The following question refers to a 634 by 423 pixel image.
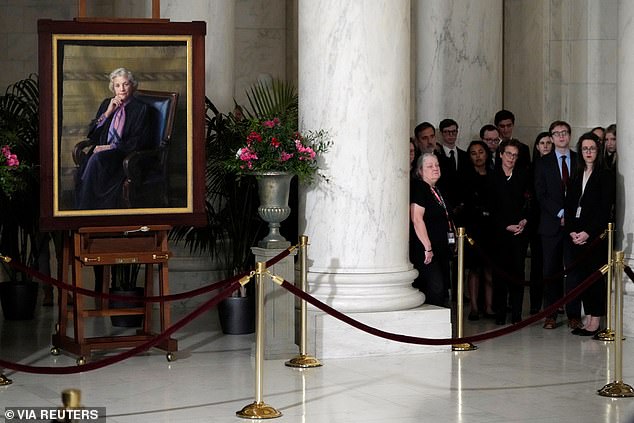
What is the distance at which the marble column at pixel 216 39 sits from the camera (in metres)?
13.4

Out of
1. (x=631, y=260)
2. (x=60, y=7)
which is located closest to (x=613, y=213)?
(x=631, y=260)

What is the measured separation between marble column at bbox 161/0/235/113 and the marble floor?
2.95 meters

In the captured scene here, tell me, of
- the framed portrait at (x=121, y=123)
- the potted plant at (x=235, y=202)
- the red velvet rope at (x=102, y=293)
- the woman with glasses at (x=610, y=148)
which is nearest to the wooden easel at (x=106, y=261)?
the framed portrait at (x=121, y=123)

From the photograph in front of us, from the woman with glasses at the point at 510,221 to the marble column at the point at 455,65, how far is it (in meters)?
2.38

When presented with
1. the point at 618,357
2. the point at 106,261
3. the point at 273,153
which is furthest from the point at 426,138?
the point at 618,357

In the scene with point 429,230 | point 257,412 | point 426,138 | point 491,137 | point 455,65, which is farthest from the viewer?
point 455,65

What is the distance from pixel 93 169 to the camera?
Answer: 10.4 m

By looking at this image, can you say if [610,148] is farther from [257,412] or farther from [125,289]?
[257,412]

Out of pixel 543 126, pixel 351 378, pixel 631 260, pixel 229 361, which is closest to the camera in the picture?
pixel 351 378

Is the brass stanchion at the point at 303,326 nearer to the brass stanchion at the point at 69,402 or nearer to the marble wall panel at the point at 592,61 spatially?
the brass stanchion at the point at 69,402

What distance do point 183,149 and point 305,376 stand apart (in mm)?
2128

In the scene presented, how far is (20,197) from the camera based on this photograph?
1216cm

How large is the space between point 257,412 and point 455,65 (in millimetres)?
7248

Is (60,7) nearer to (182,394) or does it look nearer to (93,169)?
Result: (93,169)
